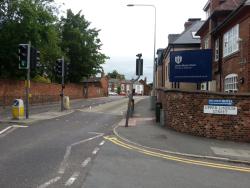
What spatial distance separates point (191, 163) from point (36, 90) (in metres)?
35.7

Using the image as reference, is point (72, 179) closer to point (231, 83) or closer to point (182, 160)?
point (182, 160)

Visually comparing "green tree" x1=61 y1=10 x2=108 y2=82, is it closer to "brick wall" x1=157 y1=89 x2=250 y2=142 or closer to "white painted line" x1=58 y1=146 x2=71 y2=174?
"brick wall" x1=157 y1=89 x2=250 y2=142

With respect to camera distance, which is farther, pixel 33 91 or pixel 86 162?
pixel 33 91

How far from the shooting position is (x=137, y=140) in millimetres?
15297

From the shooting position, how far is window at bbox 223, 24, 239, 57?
23044 mm

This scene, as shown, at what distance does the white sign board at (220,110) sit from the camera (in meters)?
16.2

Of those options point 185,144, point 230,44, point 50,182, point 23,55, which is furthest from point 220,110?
point 23,55

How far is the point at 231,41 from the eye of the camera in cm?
2428

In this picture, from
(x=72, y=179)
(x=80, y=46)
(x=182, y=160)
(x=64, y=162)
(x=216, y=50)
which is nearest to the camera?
(x=72, y=179)

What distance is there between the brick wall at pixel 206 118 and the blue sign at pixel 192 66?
3.54 m

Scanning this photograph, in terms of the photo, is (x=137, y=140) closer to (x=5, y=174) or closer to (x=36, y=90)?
(x=5, y=174)

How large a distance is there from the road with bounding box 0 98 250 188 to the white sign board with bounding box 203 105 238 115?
4429mm

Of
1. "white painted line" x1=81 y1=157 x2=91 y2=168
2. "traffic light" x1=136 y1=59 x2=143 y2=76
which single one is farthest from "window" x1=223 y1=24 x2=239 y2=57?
"white painted line" x1=81 y1=157 x2=91 y2=168

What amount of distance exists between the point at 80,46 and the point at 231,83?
41969 millimetres
